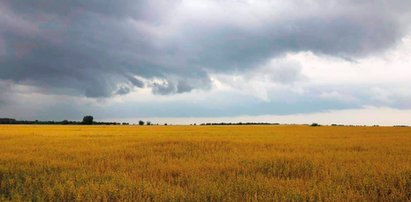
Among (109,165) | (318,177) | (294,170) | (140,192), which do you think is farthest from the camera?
(109,165)

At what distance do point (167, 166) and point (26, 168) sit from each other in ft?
15.0

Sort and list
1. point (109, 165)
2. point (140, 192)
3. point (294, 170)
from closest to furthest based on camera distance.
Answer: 1. point (140, 192)
2. point (294, 170)
3. point (109, 165)

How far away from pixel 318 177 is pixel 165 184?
166 inches

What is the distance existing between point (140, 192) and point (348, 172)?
622 cm

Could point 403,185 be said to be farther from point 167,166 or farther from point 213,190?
point 167,166

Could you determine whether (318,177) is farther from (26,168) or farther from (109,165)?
(26,168)

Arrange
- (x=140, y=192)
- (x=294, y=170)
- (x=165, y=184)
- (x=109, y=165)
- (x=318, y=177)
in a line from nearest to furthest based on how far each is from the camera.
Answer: (x=140, y=192) < (x=165, y=184) < (x=318, y=177) < (x=294, y=170) < (x=109, y=165)

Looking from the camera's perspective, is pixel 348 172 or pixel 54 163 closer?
pixel 348 172

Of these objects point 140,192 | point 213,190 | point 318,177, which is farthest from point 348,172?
point 140,192

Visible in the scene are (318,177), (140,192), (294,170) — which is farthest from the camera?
(294,170)

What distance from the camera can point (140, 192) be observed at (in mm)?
8250

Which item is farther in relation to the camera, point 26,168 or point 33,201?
point 26,168

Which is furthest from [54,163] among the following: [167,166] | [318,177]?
[318,177]

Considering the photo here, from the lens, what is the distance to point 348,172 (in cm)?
1126
